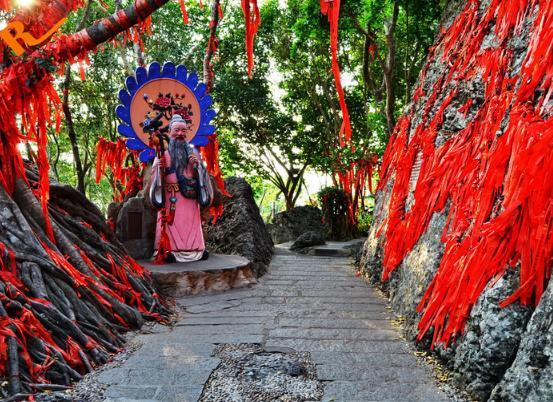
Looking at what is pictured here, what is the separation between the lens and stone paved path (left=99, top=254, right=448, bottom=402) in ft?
8.21

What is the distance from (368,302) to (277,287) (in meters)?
1.24

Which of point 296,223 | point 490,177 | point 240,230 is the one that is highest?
point 490,177

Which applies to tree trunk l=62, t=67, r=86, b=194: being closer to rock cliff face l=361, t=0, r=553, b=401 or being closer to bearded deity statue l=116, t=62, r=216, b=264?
bearded deity statue l=116, t=62, r=216, b=264

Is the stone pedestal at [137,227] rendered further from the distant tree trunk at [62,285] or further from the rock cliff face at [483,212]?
the rock cliff face at [483,212]

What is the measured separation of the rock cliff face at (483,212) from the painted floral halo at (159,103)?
2808 mm

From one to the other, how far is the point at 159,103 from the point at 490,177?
4559 millimetres

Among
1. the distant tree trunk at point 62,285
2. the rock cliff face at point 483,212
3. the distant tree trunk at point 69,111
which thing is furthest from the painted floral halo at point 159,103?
the distant tree trunk at point 69,111

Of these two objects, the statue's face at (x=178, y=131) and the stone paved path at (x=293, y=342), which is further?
the statue's face at (x=178, y=131)

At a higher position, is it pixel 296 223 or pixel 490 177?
pixel 490 177

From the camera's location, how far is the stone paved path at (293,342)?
2504mm

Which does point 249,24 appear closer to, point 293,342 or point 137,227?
point 293,342

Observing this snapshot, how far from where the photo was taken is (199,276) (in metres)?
5.04

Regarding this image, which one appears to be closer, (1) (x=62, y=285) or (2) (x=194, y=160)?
(1) (x=62, y=285)

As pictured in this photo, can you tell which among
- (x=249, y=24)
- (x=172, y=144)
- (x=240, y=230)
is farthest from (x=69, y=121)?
(x=249, y=24)
